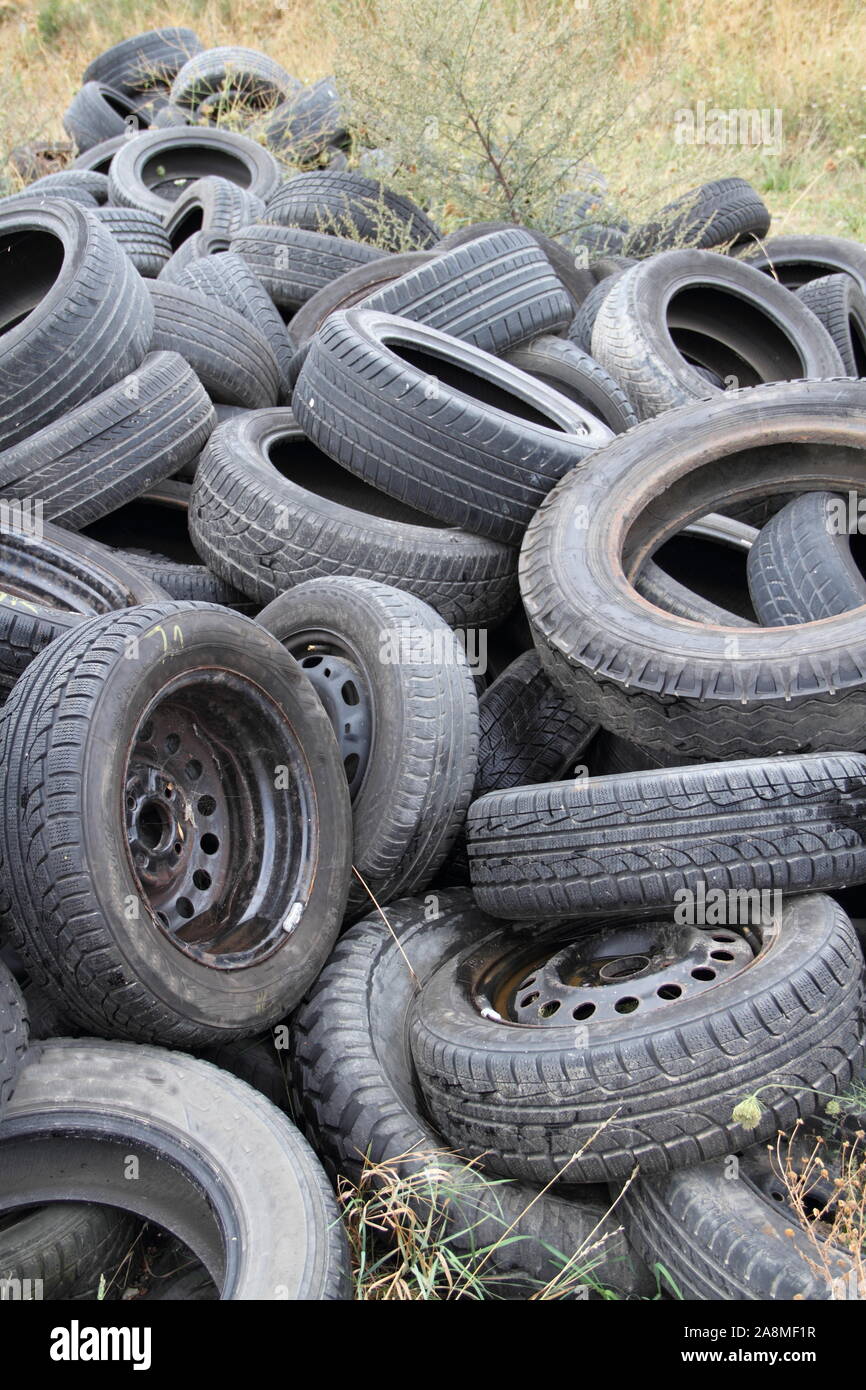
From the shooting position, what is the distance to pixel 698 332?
684 cm

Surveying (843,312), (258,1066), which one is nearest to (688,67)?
(843,312)

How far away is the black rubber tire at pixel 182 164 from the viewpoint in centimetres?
888

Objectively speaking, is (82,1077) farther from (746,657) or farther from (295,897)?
(746,657)

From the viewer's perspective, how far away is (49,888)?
297cm

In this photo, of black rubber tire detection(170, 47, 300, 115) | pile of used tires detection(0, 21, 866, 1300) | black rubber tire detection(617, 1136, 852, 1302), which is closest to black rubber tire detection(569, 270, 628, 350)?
pile of used tires detection(0, 21, 866, 1300)

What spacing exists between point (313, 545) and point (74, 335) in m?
1.45

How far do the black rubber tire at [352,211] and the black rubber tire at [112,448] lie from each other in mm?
2765

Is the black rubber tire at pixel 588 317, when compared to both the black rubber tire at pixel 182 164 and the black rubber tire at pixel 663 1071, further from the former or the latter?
the black rubber tire at pixel 663 1071

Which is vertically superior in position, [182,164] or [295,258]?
[182,164]

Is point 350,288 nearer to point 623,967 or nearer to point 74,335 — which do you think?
point 74,335

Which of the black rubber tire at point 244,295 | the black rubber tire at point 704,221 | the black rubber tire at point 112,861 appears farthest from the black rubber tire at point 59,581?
the black rubber tire at point 704,221

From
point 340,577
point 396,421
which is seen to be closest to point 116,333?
point 396,421

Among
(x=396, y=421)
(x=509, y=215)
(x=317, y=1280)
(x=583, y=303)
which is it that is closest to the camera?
(x=317, y=1280)

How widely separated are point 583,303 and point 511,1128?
510cm
